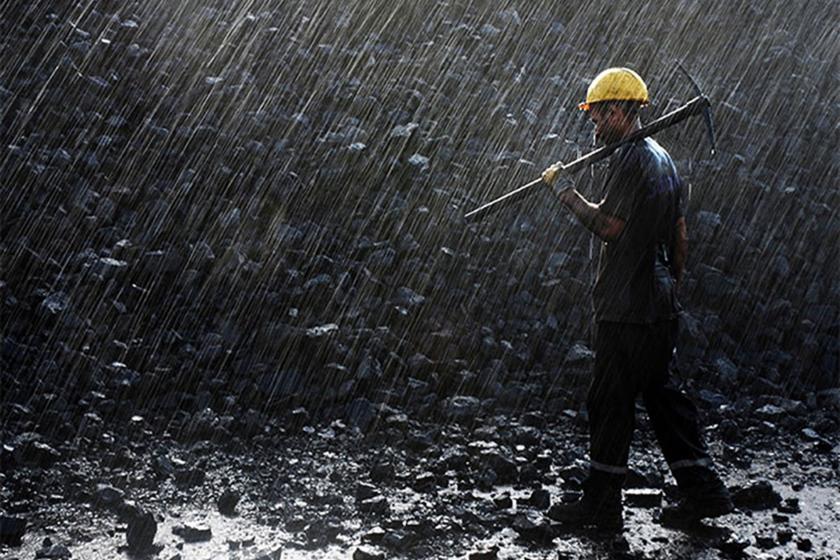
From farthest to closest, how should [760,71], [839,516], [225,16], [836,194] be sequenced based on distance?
[760,71]
[225,16]
[836,194]
[839,516]

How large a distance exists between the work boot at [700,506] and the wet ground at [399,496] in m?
0.07

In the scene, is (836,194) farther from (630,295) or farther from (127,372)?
(127,372)

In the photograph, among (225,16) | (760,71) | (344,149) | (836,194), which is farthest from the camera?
(760,71)

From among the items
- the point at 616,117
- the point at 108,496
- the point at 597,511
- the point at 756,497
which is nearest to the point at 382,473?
the point at 597,511

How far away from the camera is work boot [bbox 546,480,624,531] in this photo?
4.46 m

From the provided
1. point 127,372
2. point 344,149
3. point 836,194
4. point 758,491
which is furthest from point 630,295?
point 836,194

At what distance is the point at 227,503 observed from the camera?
4.78m

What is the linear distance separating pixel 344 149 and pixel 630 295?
456cm

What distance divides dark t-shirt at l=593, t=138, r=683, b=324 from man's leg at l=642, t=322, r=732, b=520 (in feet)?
0.62

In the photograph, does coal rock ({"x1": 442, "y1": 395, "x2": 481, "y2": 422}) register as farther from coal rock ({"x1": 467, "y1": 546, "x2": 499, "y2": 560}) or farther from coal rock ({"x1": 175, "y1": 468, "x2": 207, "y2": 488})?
coal rock ({"x1": 467, "y1": 546, "x2": 499, "y2": 560})

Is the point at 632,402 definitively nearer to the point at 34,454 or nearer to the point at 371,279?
the point at 371,279

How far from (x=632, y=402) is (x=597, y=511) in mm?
562

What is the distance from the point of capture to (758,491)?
4824mm

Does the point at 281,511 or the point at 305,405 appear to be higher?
the point at 305,405
